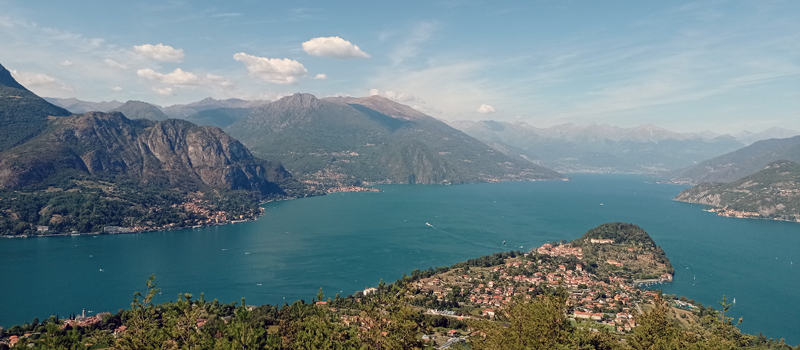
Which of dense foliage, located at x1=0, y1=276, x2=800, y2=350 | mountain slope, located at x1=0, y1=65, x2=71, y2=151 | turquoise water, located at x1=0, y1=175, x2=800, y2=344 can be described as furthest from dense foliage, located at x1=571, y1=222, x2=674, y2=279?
mountain slope, located at x1=0, y1=65, x2=71, y2=151

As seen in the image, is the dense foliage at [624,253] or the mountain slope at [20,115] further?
the mountain slope at [20,115]

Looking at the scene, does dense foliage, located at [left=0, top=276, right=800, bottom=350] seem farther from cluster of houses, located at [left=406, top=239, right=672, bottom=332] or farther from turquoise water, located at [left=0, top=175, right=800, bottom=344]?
turquoise water, located at [left=0, top=175, right=800, bottom=344]

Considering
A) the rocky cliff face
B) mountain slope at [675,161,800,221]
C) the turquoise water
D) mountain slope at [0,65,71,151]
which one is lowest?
the turquoise water

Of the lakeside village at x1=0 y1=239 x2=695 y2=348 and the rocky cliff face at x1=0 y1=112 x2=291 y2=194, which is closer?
the lakeside village at x1=0 y1=239 x2=695 y2=348

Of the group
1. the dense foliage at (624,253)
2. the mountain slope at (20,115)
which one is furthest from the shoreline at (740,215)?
the mountain slope at (20,115)

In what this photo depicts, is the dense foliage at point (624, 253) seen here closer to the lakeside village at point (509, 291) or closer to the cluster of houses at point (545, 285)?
the lakeside village at point (509, 291)

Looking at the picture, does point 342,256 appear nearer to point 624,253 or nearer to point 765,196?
point 624,253
